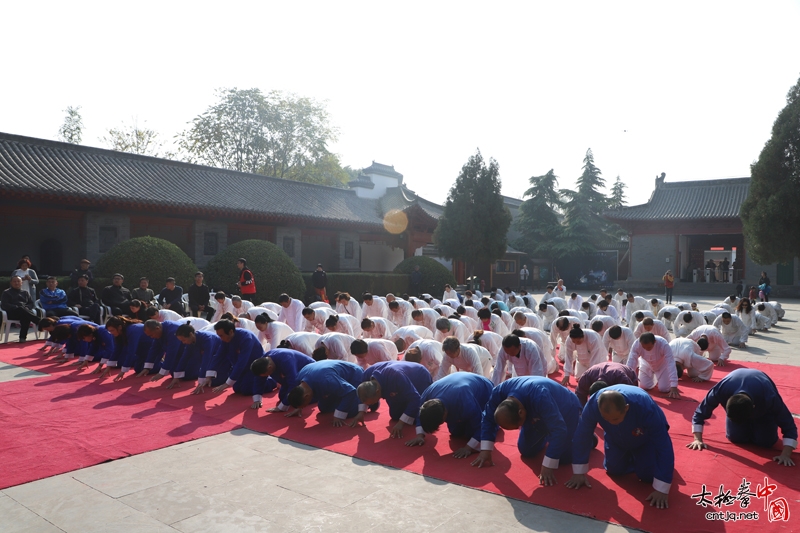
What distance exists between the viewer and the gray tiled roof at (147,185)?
1488 centimetres

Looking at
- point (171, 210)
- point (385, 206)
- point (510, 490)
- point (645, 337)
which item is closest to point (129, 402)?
point (510, 490)

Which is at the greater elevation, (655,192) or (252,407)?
(655,192)

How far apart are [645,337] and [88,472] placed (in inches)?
206

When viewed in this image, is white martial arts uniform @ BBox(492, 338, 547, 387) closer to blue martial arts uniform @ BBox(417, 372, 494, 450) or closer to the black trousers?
blue martial arts uniform @ BBox(417, 372, 494, 450)

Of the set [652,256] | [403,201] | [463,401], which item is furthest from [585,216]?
[463,401]

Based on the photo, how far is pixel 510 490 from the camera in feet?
12.3

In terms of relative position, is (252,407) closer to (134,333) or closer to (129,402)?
(129,402)

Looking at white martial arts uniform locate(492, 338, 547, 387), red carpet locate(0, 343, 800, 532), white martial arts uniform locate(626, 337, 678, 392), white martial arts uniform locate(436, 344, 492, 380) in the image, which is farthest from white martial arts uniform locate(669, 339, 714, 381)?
white martial arts uniform locate(436, 344, 492, 380)

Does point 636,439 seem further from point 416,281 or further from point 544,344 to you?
point 416,281

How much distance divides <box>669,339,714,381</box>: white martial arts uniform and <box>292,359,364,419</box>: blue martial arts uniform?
14.2 ft

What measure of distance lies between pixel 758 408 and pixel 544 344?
317cm

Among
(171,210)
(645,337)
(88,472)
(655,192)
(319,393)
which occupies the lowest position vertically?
(88,472)

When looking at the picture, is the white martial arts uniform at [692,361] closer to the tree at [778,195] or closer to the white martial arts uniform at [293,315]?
the white martial arts uniform at [293,315]

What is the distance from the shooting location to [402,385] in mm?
5086
